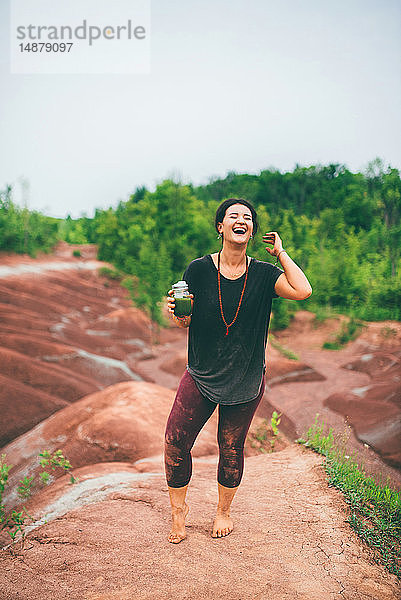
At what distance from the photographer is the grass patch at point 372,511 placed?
93.1 inches

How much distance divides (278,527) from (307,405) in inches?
214

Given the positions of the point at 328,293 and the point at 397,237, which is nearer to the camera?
the point at 328,293

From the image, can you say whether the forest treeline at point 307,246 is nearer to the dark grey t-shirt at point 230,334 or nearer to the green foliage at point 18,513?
the green foliage at point 18,513

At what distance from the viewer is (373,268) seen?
18.3 metres

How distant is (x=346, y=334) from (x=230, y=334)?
1367 centimetres

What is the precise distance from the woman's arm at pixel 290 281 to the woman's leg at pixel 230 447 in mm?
568

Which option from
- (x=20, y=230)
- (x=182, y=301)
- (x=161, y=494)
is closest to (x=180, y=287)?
(x=182, y=301)

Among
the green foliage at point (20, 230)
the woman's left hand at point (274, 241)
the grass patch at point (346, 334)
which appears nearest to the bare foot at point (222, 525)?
the woman's left hand at point (274, 241)

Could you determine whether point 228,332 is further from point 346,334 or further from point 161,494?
point 346,334

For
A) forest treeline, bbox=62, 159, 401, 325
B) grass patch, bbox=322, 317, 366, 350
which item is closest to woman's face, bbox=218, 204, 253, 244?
forest treeline, bbox=62, 159, 401, 325

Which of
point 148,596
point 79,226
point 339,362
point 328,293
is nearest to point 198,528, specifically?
point 148,596

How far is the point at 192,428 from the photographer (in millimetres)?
2246

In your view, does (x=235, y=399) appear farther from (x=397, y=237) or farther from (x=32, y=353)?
(x=397, y=237)

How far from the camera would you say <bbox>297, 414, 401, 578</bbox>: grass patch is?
2.37m
